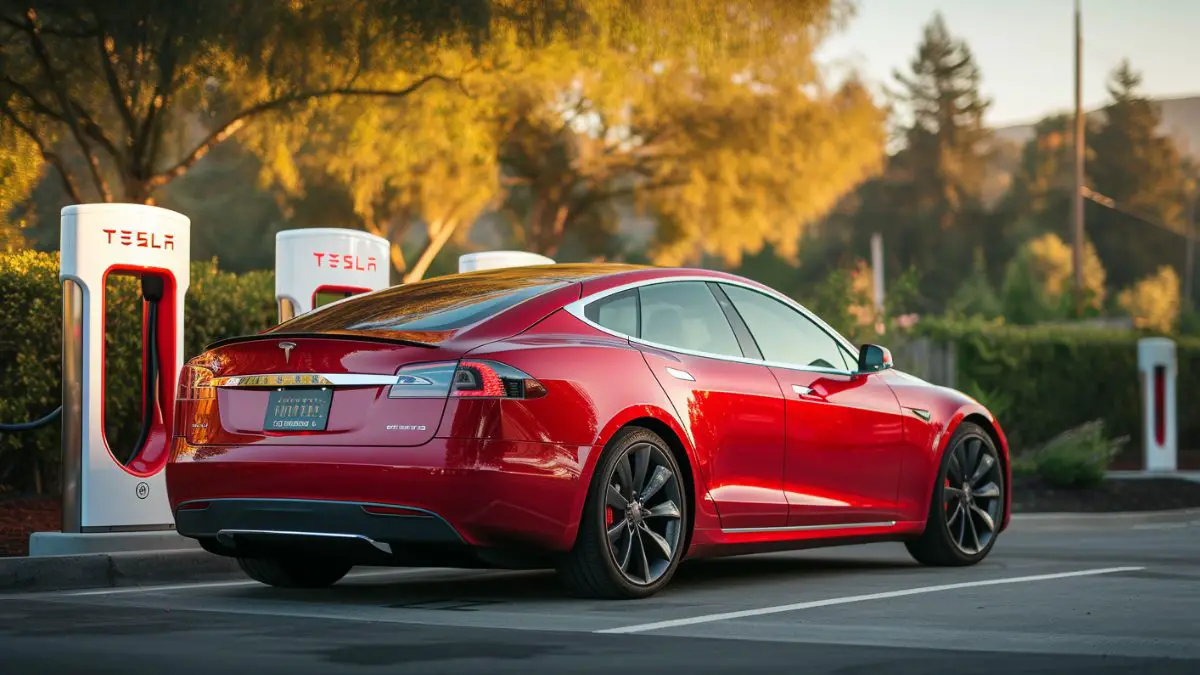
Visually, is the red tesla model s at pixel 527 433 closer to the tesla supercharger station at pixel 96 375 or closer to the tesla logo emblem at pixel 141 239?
the tesla supercharger station at pixel 96 375

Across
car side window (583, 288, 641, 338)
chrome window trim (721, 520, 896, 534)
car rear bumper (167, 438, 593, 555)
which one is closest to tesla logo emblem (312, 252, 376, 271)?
car side window (583, 288, 641, 338)

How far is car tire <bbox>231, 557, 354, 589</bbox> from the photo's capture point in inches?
334

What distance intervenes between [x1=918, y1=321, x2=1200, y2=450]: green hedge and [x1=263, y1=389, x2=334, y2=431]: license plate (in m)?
14.5

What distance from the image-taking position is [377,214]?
39625 millimetres

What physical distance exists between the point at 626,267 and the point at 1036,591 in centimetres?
247

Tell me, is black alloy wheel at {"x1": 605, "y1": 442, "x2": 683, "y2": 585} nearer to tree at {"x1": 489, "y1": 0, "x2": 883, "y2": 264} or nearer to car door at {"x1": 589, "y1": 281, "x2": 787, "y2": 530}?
car door at {"x1": 589, "y1": 281, "x2": 787, "y2": 530}

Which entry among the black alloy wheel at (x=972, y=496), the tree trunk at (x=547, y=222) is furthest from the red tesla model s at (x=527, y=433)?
the tree trunk at (x=547, y=222)

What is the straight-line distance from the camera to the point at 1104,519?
15.3 m

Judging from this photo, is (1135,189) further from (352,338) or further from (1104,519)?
(352,338)

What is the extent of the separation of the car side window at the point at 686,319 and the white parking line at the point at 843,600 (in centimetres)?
134

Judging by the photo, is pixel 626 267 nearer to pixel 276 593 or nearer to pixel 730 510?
pixel 730 510

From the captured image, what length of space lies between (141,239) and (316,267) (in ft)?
5.02

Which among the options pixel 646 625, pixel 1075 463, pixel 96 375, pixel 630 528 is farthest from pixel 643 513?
pixel 1075 463

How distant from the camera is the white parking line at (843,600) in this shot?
267 inches
